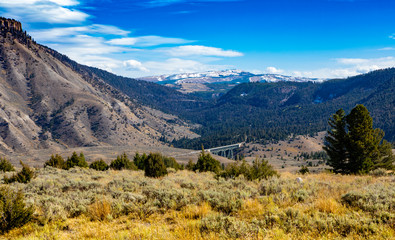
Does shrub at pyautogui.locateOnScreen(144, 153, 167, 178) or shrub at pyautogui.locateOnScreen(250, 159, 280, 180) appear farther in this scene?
shrub at pyautogui.locateOnScreen(144, 153, 167, 178)

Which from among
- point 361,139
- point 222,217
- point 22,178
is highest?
point 361,139

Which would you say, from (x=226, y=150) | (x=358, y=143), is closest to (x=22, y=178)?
(x=358, y=143)

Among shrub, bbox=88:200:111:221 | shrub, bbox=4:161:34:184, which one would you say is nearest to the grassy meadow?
shrub, bbox=88:200:111:221

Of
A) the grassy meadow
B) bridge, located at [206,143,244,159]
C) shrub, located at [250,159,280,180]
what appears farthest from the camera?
bridge, located at [206,143,244,159]

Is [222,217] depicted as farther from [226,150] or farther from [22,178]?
[226,150]

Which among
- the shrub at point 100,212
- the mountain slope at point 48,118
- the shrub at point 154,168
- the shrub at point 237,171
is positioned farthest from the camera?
the mountain slope at point 48,118

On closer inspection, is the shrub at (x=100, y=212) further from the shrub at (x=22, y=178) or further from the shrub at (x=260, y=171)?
the shrub at (x=22, y=178)

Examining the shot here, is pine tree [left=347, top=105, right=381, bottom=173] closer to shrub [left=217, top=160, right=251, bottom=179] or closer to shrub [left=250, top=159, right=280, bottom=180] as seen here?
shrub [left=250, top=159, right=280, bottom=180]

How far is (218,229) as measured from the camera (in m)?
6.54

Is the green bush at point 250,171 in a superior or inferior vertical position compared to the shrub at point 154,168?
superior

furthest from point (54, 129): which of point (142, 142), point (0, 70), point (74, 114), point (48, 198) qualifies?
point (48, 198)

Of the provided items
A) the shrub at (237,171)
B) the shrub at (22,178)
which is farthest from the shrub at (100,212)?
the shrub at (22,178)

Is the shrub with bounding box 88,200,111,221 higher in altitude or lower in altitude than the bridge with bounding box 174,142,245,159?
higher

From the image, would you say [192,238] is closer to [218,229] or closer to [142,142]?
[218,229]
